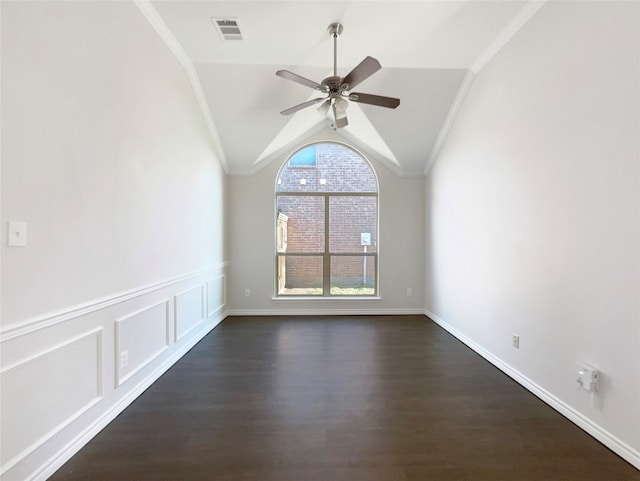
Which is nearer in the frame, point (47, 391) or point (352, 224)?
point (47, 391)

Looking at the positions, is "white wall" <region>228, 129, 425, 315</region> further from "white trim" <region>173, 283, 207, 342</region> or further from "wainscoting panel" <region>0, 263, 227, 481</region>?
"wainscoting panel" <region>0, 263, 227, 481</region>

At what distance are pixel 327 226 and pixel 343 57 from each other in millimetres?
2573

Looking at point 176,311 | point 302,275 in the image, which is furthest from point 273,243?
point 176,311

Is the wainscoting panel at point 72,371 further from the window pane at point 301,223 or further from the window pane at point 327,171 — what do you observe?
the window pane at point 327,171

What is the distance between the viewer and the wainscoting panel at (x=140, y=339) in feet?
7.34

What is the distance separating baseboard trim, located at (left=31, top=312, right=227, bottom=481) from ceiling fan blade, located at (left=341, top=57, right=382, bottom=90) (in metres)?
2.99

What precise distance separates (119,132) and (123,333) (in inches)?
57.4

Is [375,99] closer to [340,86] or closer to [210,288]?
[340,86]

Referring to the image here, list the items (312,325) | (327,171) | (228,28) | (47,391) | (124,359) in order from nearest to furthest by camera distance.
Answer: (47,391), (124,359), (228,28), (312,325), (327,171)

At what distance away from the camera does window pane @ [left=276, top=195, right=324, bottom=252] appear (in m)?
5.13

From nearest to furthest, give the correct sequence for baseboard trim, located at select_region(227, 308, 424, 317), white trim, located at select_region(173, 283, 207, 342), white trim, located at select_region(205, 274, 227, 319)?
white trim, located at select_region(173, 283, 207, 342) → white trim, located at select_region(205, 274, 227, 319) → baseboard trim, located at select_region(227, 308, 424, 317)

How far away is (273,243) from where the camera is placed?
4984 millimetres

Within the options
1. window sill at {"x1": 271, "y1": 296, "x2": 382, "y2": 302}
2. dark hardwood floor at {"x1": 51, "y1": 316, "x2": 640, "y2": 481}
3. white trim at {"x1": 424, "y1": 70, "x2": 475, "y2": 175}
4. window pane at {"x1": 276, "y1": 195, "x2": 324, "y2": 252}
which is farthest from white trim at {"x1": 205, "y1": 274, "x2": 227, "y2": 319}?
white trim at {"x1": 424, "y1": 70, "x2": 475, "y2": 175}

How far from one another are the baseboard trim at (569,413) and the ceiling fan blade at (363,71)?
8.97ft
